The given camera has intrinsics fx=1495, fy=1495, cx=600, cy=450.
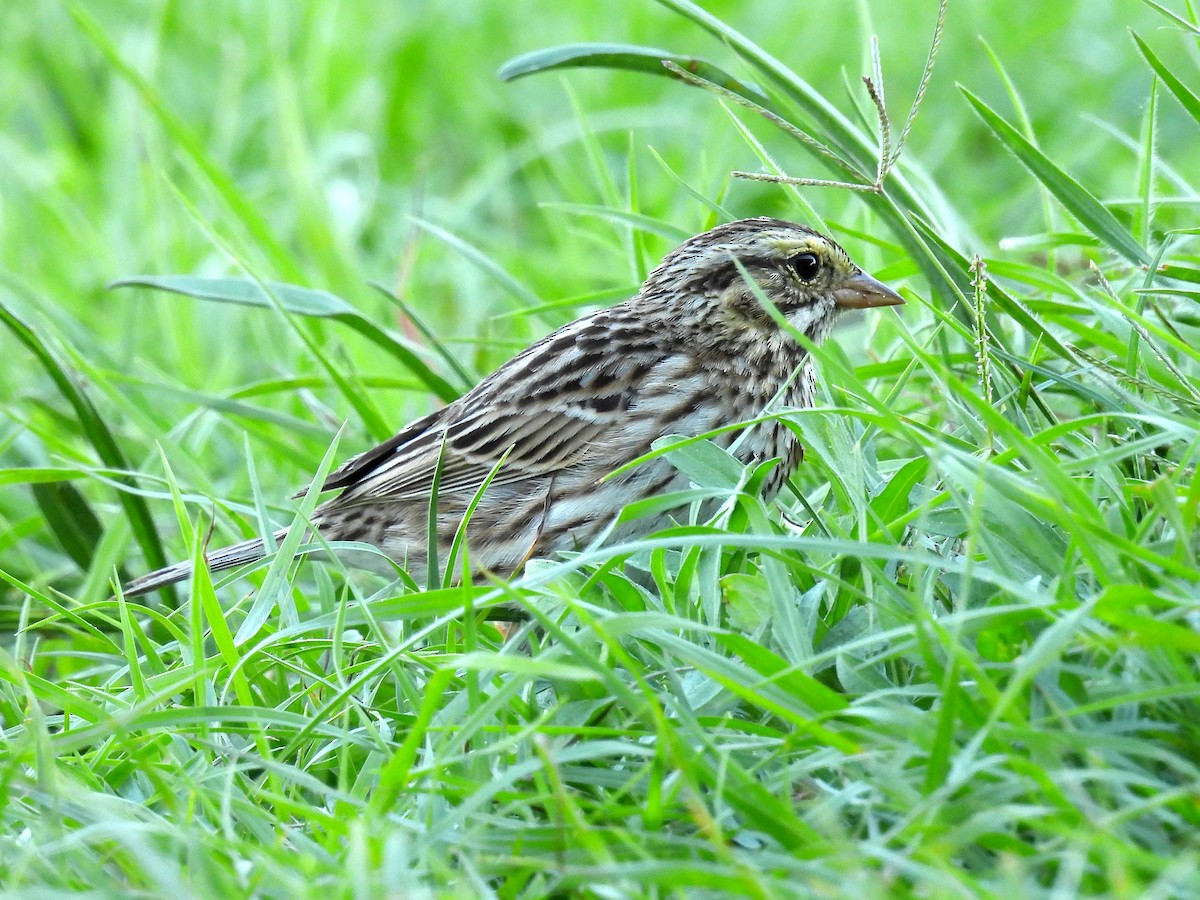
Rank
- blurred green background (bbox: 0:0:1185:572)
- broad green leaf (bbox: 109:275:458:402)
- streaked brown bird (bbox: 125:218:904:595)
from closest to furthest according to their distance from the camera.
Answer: streaked brown bird (bbox: 125:218:904:595) < broad green leaf (bbox: 109:275:458:402) < blurred green background (bbox: 0:0:1185:572)

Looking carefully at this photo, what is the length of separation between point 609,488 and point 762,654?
4.14 feet

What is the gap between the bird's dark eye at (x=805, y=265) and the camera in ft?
13.8

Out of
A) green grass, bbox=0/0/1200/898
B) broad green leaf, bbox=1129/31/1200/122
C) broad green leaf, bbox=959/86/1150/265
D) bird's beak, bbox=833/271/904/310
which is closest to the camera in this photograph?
green grass, bbox=0/0/1200/898

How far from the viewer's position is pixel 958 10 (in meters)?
8.11

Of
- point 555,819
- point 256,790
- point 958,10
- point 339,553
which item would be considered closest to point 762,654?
point 555,819

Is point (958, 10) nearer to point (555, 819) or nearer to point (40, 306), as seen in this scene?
point (40, 306)

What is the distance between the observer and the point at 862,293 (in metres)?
4.19

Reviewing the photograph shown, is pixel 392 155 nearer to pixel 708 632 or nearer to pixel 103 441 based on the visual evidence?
pixel 103 441

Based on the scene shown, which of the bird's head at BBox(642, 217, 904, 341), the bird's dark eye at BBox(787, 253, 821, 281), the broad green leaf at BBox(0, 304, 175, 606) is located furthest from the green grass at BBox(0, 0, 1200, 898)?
the bird's dark eye at BBox(787, 253, 821, 281)

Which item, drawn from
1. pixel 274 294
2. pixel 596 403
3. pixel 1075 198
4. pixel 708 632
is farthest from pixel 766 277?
pixel 708 632

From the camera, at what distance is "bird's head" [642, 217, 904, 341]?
13.7 feet

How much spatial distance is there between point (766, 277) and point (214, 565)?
1711 millimetres

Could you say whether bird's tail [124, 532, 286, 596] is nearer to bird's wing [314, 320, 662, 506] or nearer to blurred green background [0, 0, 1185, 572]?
bird's wing [314, 320, 662, 506]

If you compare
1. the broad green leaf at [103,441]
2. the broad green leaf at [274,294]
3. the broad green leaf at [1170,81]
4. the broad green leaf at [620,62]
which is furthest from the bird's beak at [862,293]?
the broad green leaf at [103,441]
